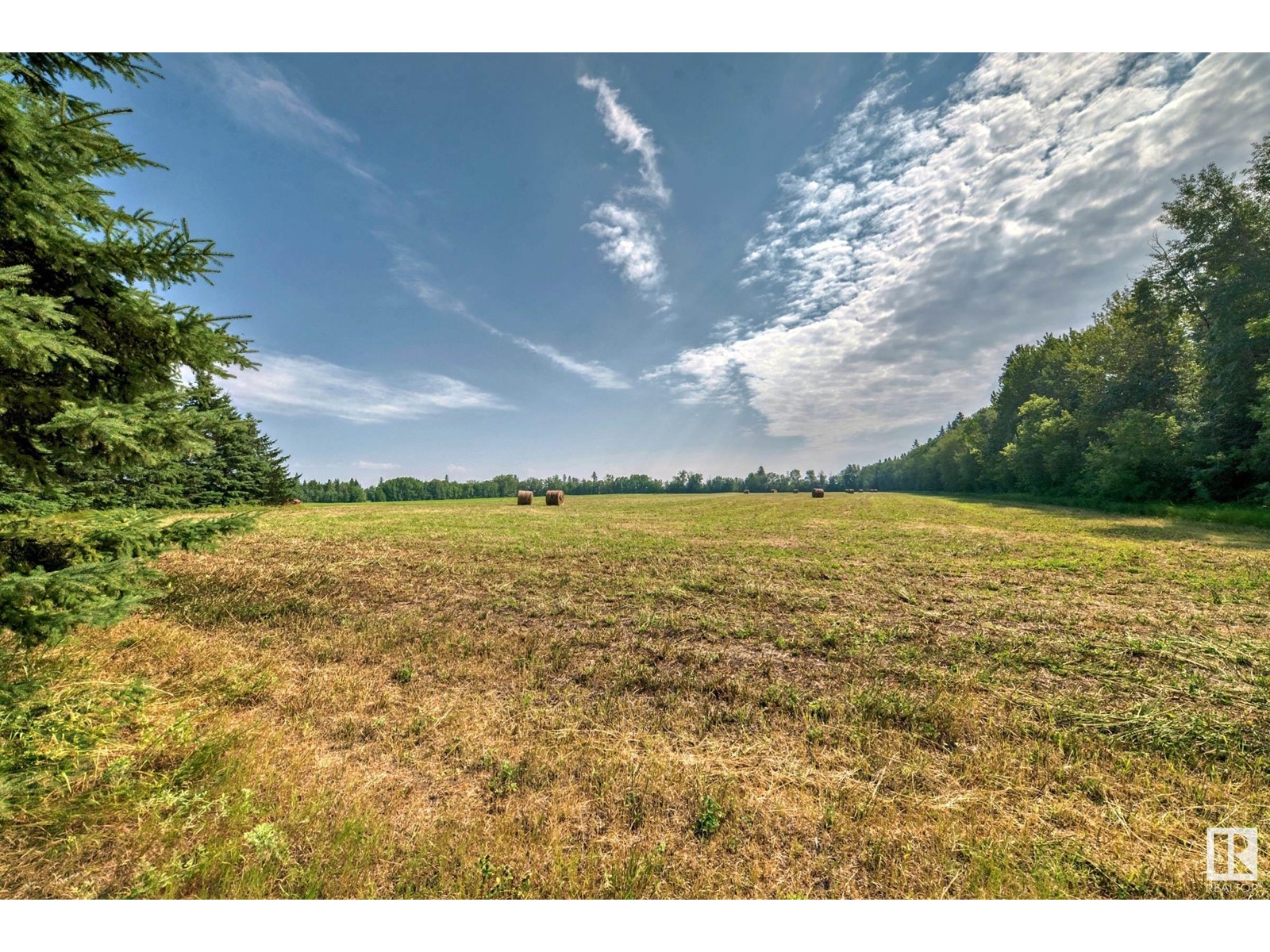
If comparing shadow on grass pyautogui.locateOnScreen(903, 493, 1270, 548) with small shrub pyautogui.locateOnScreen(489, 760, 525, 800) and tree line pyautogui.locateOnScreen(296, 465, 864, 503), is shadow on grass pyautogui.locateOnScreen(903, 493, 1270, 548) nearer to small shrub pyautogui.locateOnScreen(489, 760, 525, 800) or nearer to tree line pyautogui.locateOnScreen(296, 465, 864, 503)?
small shrub pyautogui.locateOnScreen(489, 760, 525, 800)

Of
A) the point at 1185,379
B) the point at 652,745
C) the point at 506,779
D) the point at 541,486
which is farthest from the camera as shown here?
the point at 541,486

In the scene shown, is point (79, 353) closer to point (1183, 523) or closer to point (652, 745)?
point (652, 745)

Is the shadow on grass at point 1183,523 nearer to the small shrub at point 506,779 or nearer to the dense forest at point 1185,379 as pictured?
the dense forest at point 1185,379

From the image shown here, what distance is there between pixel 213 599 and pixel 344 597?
8.14 feet

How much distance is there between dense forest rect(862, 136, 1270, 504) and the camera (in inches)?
976

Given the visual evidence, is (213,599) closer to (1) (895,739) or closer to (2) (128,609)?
(2) (128,609)

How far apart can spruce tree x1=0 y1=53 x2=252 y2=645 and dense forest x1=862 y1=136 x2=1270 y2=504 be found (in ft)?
135

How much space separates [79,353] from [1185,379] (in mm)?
56953

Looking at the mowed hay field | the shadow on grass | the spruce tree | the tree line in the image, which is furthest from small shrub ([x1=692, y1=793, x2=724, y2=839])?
the tree line

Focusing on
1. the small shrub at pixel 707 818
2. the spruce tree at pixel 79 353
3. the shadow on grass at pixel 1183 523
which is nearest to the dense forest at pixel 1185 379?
the shadow on grass at pixel 1183 523

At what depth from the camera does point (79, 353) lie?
3732 mm

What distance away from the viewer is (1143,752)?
4219mm

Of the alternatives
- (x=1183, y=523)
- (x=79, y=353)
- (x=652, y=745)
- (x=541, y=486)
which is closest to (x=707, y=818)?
(x=652, y=745)

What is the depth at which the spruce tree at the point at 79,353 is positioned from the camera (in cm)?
362
